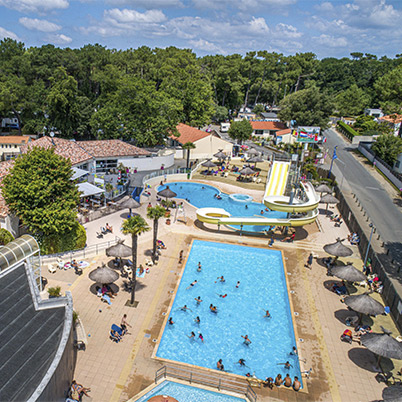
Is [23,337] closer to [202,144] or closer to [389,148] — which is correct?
[202,144]

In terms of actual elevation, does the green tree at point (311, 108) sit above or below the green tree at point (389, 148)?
above

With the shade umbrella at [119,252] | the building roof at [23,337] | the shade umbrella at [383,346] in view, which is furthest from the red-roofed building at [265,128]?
the building roof at [23,337]

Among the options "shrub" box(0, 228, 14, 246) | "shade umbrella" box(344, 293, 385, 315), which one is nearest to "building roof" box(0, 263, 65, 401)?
"shrub" box(0, 228, 14, 246)

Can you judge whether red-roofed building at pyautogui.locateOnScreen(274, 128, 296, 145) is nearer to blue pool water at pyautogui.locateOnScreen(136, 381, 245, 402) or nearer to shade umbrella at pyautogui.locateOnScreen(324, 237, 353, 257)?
shade umbrella at pyautogui.locateOnScreen(324, 237, 353, 257)

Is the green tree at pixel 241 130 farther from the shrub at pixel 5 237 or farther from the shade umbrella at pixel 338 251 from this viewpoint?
the shrub at pixel 5 237

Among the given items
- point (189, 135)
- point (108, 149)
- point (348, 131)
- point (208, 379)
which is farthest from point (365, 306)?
point (348, 131)

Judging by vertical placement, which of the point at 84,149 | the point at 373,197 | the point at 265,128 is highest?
the point at 265,128

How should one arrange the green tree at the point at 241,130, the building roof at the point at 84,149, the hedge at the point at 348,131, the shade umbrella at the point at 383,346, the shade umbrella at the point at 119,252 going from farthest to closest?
the hedge at the point at 348,131 → the green tree at the point at 241,130 → the building roof at the point at 84,149 → the shade umbrella at the point at 119,252 → the shade umbrella at the point at 383,346
